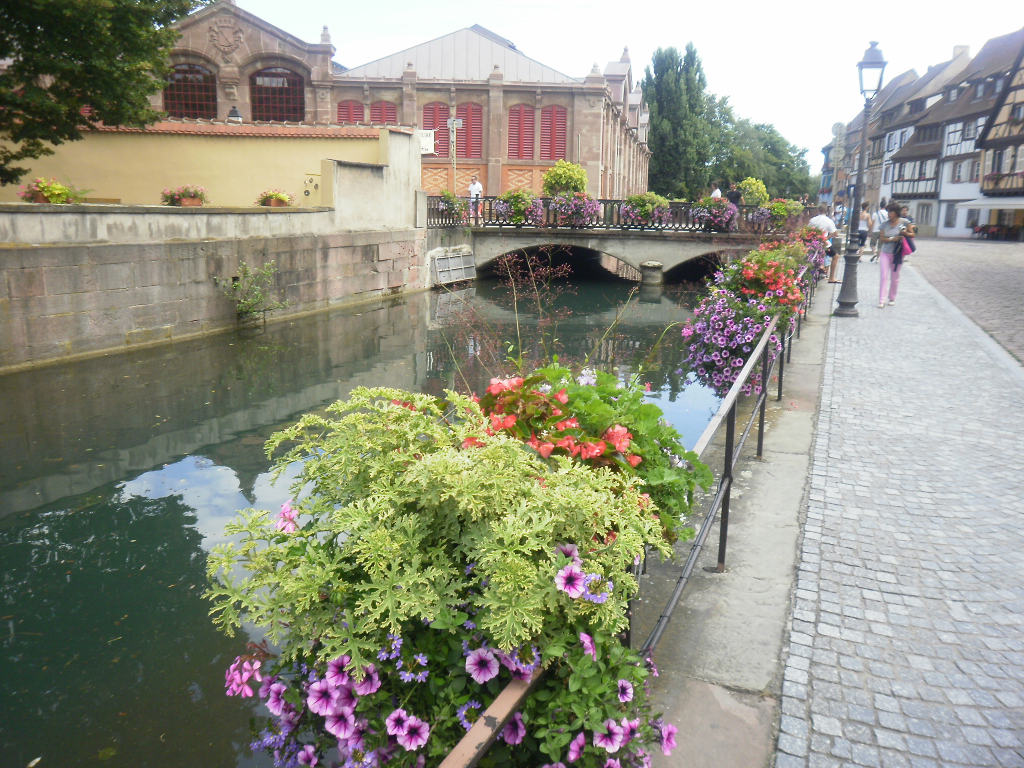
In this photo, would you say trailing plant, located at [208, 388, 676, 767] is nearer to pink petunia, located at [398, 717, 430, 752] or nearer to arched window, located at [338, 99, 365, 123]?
pink petunia, located at [398, 717, 430, 752]

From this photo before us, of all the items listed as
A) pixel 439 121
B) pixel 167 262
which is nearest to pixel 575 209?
pixel 439 121

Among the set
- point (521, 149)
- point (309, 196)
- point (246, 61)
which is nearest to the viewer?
point (309, 196)

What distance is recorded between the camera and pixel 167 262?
14047 mm

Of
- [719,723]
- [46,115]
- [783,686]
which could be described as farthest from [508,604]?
[46,115]

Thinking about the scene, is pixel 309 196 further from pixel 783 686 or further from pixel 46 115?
pixel 783 686

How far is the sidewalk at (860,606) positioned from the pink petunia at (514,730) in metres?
0.83

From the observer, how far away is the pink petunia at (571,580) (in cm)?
220

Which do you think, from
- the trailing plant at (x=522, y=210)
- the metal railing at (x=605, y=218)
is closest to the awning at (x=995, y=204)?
the metal railing at (x=605, y=218)

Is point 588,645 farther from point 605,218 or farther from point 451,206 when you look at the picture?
point 605,218

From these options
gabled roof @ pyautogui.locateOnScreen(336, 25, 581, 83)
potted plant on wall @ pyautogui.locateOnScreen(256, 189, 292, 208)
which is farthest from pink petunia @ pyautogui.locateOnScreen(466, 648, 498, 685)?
gabled roof @ pyautogui.locateOnScreen(336, 25, 581, 83)

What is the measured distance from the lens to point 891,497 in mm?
5336

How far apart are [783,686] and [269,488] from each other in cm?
505

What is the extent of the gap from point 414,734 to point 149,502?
17.9 feet

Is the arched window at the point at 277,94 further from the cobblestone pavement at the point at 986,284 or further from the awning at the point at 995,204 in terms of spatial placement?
the awning at the point at 995,204
